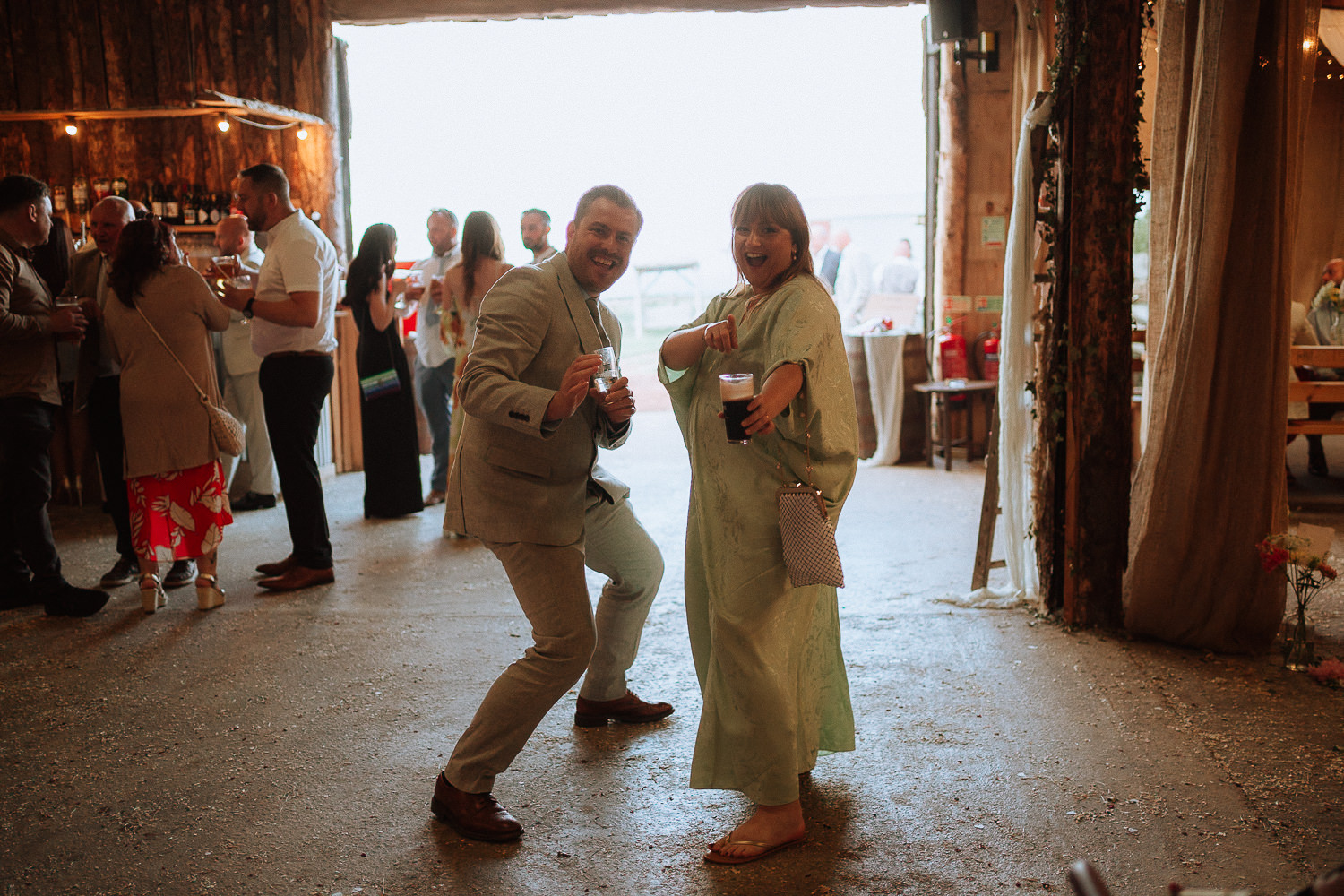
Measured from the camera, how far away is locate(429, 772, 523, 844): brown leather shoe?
2.42 m

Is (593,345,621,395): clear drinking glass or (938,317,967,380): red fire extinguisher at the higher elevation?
(593,345,621,395): clear drinking glass

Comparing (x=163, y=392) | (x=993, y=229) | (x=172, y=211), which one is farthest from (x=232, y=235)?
(x=993, y=229)

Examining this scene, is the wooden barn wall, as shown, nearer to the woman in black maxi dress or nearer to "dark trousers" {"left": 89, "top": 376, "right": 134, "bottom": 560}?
the woman in black maxi dress

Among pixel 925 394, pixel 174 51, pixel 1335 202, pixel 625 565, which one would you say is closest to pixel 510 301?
pixel 625 565

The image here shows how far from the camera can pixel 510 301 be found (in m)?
2.39

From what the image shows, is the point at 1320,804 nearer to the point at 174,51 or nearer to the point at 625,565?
the point at 625,565

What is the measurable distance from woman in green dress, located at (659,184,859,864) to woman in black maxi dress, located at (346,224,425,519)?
338 centimetres

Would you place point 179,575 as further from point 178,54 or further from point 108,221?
point 178,54

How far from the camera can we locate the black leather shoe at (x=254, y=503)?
6.38m

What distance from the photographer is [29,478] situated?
4258mm

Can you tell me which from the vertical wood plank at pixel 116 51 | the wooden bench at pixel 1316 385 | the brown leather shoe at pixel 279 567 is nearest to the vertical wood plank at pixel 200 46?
the vertical wood plank at pixel 116 51

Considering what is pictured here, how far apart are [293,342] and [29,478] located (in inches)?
48.3

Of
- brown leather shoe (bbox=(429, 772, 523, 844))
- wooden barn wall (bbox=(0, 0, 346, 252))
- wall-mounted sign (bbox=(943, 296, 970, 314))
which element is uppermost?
wooden barn wall (bbox=(0, 0, 346, 252))

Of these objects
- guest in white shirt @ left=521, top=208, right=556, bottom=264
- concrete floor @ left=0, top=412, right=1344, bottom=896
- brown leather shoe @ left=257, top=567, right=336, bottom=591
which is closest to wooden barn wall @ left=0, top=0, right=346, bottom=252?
guest in white shirt @ left=521, top=208, right=556, bottom=264
